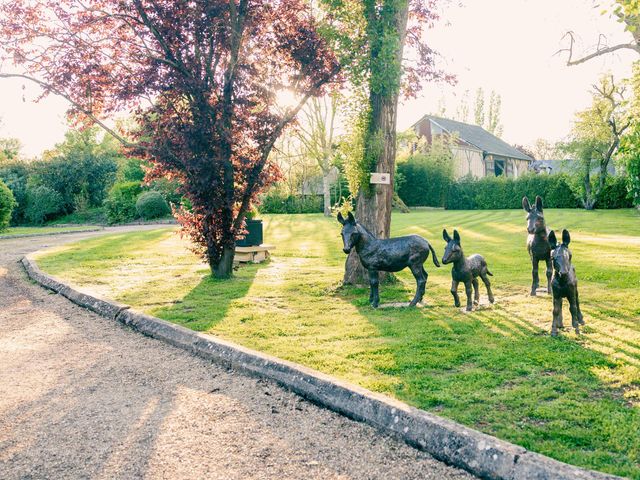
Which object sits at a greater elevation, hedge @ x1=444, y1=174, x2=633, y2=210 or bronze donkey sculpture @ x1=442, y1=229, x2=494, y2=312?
hedge @ x1=444, y1=174, x2=633, y2=210

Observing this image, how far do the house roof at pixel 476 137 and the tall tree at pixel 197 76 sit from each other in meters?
45.6

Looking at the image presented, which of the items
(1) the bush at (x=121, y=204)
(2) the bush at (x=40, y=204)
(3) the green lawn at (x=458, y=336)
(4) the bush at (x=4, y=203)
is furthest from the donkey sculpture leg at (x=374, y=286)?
(2) the bush at (x=40, y=204)

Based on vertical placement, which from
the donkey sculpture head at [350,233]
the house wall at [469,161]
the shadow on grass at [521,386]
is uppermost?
the house wall at [469,161]

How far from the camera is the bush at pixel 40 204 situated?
35281mm

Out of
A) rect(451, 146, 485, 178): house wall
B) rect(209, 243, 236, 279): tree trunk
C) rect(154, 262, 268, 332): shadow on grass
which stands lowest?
rect(154, 262, 268, 332): shadow on grass

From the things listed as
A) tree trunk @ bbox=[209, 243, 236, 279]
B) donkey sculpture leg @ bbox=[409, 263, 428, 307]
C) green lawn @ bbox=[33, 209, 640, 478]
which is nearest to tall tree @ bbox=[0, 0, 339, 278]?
tree trunk @ bbox=[209, 243, 236, 279]

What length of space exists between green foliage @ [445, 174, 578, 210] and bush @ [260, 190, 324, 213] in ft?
34.5

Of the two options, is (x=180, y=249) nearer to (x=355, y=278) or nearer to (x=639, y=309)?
(x=355, y=278)

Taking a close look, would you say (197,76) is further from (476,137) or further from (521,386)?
(476,137)

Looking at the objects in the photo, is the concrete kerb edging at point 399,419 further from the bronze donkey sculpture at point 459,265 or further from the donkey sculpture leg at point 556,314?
the bronze donkey sculpture at point 459,265

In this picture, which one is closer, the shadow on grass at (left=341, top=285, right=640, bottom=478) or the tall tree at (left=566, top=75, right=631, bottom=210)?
the shadow on grass at (left=341, top=285, right=640, bottom=478)

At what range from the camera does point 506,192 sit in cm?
4019

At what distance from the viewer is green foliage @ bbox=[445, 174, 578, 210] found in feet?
120

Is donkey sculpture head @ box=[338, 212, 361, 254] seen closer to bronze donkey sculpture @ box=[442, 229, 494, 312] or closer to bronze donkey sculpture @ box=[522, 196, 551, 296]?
bronze donkey sculpture @ box=[442, 229, 494, 312]
